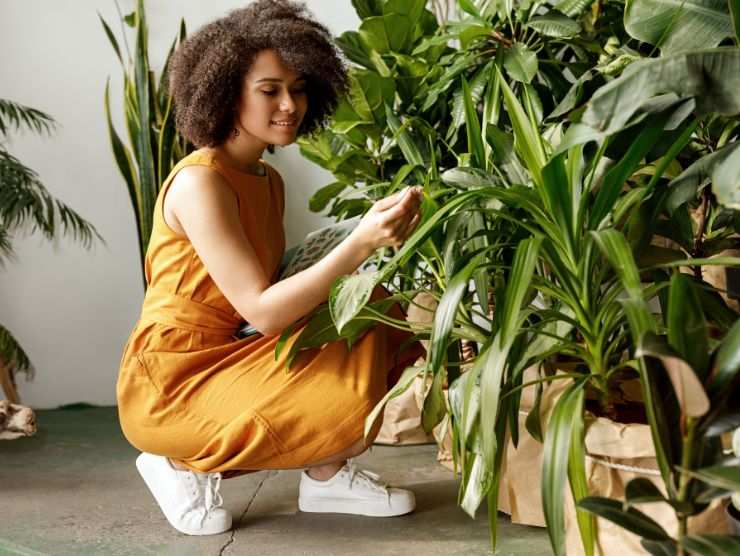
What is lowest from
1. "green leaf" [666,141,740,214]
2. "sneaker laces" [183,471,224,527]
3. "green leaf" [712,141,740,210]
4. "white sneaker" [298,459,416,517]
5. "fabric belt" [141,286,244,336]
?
"white sneaker" [298,459,416,517]

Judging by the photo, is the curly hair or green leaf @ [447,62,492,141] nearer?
the curly hair

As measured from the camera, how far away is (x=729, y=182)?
1110 mm

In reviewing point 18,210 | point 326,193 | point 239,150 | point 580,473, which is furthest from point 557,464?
point 18,210

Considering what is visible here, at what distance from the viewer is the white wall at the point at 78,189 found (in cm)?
310

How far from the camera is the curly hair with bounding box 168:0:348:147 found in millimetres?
1967

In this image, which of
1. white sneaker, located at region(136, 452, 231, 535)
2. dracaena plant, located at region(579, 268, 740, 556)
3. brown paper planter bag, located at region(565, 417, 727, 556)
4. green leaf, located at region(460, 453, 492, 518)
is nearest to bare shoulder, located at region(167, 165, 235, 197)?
white sneaker, located at region(136, 452, 231, 535)

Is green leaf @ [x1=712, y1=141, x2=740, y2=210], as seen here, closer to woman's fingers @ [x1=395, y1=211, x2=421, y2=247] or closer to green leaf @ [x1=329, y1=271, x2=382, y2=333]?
green leaf @ [x1=329, y1=271, x2=382, y2=333]

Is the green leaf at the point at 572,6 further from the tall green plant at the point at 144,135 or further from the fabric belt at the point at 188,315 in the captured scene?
the tall green plant at the point at 144,135

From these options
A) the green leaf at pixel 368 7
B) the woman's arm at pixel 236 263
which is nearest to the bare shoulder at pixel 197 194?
the woman's arm at pixel 236 263

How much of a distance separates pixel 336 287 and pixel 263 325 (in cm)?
36

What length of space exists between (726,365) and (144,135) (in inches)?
82.2

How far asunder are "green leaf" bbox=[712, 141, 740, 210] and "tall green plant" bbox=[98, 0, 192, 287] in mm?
1936

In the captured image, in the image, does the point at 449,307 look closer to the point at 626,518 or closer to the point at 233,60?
the point at 626,518

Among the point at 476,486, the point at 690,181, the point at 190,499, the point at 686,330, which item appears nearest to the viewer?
the point at 686,330
